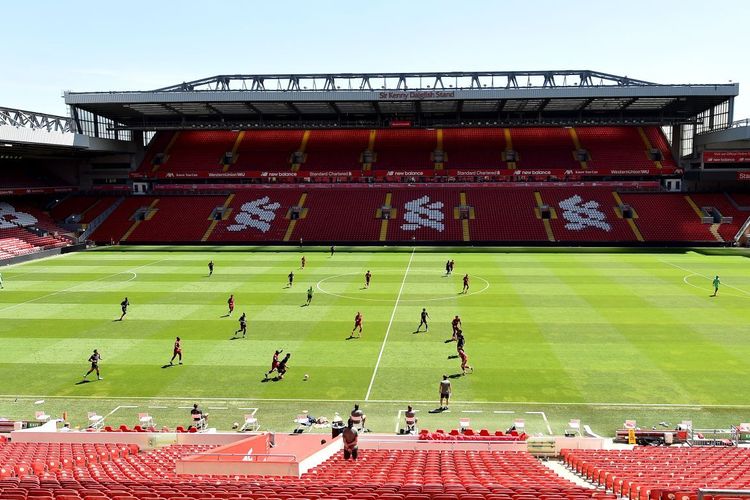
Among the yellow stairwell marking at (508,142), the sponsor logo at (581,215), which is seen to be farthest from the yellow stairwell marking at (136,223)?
the sponsor logo at (581,215)

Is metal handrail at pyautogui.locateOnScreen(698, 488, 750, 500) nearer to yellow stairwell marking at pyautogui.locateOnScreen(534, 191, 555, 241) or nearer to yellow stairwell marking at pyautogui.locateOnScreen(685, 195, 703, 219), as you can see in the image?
yellow stairwell marking at pyautogui.locateOnScreen(534, 191, 555, 241)

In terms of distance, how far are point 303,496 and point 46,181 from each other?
75.9 meters

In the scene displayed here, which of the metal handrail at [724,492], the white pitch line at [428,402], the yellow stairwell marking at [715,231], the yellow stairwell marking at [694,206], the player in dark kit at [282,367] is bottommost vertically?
the white pitch line at [428,402]

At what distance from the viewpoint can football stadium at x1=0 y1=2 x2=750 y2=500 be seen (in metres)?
14.9

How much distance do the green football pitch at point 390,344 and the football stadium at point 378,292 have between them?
0.18 meters

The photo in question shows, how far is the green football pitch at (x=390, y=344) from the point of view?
21.2 meters

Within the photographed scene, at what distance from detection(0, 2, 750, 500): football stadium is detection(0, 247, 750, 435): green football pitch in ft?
0.60

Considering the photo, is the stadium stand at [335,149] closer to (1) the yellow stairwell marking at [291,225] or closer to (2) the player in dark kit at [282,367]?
(1) the yellow stairwell marking at [291,225]

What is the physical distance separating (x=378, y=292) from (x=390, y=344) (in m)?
11.4

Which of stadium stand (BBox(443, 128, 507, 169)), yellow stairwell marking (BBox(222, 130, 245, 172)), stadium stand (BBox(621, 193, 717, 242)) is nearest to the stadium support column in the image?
stadium stand (BBox(443, 128, 507, 169))

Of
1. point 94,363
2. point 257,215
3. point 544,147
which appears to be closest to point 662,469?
point 94,363

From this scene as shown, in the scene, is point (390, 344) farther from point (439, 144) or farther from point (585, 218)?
point (439, 144)

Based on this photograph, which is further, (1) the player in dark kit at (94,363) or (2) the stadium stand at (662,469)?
(1) the player in dark kit at (94,363)

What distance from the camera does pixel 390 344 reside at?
28.3 metres
